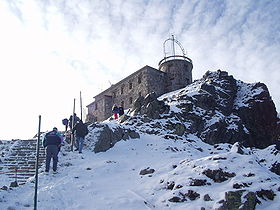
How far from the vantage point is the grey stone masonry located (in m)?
40.5

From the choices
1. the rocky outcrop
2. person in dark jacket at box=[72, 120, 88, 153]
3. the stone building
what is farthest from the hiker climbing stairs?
the stone building

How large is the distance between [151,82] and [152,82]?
163mm

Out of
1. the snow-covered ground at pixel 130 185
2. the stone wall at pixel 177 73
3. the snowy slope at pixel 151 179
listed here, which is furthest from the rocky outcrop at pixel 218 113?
the snow-covered ground at pixel 130 185

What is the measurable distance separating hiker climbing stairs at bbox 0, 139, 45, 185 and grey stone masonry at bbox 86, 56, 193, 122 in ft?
80.9

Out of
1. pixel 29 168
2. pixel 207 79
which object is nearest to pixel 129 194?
pixel 29 168

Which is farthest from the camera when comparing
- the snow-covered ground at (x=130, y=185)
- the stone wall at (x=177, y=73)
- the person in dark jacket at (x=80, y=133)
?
the stone wall at (x=177, y=73)

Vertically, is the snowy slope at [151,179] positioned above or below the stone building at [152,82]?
below

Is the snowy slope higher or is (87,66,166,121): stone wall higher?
(87,66,166,121): stone wall

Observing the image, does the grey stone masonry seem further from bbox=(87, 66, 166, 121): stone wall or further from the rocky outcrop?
the rocky outcrop

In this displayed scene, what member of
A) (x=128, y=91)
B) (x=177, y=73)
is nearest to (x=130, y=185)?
(x=177, y=73)

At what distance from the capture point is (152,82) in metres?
40.3

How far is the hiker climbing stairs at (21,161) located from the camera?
12000 millimetres

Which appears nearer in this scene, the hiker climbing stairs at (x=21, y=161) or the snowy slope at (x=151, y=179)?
the snowy slope at (x=151, y=179)

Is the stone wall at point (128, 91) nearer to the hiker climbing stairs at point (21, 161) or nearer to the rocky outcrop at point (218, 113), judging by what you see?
the rocky outcrop at point (218, 113)
